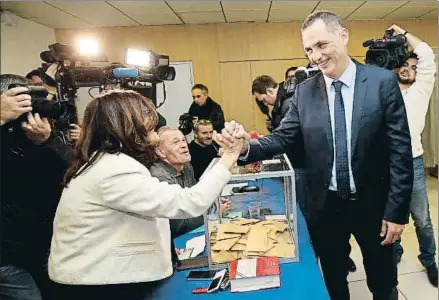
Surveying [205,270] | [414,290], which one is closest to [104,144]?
[205,270]

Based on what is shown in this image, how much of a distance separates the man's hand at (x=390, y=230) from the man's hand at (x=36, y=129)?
129 cm

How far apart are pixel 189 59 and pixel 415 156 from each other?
3.85 metres

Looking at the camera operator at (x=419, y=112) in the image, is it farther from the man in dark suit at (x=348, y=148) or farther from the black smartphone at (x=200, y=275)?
the black smartphone at (x=200, y=275)

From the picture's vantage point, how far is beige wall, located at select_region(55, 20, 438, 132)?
17.3 feet

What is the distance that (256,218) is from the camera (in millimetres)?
1640

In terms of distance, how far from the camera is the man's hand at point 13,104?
1168 mm

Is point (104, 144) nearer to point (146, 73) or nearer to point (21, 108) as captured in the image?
point (21, 108)

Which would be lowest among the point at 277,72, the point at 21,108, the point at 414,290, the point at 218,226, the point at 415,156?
the point at 414,290

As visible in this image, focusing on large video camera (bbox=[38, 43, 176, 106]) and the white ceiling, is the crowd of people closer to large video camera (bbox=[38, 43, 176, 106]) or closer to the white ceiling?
large video camera (bbox=[38, 43, 176, 106])

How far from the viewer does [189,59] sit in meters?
5.39

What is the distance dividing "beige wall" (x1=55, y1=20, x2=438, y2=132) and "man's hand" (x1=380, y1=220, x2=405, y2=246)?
4.23 m

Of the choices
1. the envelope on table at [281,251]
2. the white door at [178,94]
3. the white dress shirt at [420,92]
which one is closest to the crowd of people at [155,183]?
the envelope on table at [281,251]

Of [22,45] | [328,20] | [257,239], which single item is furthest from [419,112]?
[22,45]

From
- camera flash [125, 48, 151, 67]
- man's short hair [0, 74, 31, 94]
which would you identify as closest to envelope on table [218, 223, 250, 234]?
man's short hair [0, 74, 31, 94]
